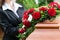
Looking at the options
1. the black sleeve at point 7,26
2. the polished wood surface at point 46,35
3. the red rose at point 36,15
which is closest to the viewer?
the polished wood surface at point 46,35

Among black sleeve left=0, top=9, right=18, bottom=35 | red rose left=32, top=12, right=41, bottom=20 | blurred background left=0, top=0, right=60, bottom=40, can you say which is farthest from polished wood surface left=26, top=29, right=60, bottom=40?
A: black sleeve left=0, top=9, right=18, bottom=35

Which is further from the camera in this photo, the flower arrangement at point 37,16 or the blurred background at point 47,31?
the flower arrangement at point 37,16

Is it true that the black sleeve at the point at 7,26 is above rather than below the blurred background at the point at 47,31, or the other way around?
below

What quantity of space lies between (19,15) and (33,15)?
28.1 inches

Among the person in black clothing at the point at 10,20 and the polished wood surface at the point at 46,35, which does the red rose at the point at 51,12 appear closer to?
the polished wood surface at the point at 46,35

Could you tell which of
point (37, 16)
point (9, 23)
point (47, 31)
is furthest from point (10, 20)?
point (47, 31)

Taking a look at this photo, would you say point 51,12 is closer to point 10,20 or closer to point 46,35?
point 46,35

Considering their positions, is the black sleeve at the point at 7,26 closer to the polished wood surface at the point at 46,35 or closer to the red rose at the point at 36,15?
the red rose at the point at 36,15

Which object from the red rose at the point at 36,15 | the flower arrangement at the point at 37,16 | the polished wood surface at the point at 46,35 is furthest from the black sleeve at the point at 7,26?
the polished wood surface at the point at 46,35

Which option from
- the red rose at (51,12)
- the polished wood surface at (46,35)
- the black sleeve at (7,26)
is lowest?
the black sleeve at (7,26)

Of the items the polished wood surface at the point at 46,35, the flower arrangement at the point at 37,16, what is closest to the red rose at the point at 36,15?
the flower arrangement at the point at 37,16

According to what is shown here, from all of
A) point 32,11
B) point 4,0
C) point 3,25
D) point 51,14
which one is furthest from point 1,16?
point 51,14

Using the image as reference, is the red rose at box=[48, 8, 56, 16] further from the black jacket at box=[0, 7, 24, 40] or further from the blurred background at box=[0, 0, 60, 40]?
the black jacket at box=[0, 7, 24, 40]

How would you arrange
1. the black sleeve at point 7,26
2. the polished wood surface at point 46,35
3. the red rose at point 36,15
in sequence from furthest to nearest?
the black sleeve at point 7,26 → the red rose at point 36,15 → the polished wood surface at point 46,35
